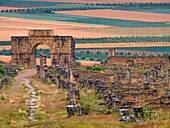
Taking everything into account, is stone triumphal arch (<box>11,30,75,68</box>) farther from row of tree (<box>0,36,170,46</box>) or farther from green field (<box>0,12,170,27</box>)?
green field (<box>0,12,170,27</box>)

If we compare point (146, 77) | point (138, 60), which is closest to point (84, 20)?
point (138, 60)

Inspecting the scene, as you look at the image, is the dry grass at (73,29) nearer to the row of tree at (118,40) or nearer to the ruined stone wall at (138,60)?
the row of tree at (118,40)

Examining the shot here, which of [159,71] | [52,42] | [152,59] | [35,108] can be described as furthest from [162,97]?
[52,42]

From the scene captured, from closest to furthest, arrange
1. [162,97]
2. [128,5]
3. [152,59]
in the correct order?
[162,97]
[152,59]
[128,5]

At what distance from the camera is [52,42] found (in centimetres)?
7238

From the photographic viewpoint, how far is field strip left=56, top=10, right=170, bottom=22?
14762cm

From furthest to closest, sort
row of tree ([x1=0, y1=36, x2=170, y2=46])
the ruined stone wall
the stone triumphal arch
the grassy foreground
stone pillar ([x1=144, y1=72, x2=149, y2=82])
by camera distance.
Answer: row of tree ([x1=0, y1=36, x2=170, y2=46]) < the stone triumphal arch < the ruined stone wall < stone pillar ([x1=144, y1=72, x2=149, y2=82]) < the grassy foreground

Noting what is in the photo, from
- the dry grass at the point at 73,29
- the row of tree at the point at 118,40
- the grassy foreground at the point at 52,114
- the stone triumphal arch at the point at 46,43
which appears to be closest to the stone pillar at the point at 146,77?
the grassy foreground at the point at 52,114

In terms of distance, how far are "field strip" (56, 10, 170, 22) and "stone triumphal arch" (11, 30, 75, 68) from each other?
6962 cm

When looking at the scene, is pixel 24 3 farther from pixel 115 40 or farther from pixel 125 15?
pixel 115 40

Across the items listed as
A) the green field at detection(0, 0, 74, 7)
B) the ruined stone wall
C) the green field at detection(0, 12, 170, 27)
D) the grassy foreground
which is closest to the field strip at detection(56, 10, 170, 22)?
the green field at detection(0, 12, 170, 27)

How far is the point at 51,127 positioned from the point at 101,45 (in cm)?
6922

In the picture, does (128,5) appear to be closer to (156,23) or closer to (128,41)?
(156,23)

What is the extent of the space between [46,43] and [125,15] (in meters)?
83.7
